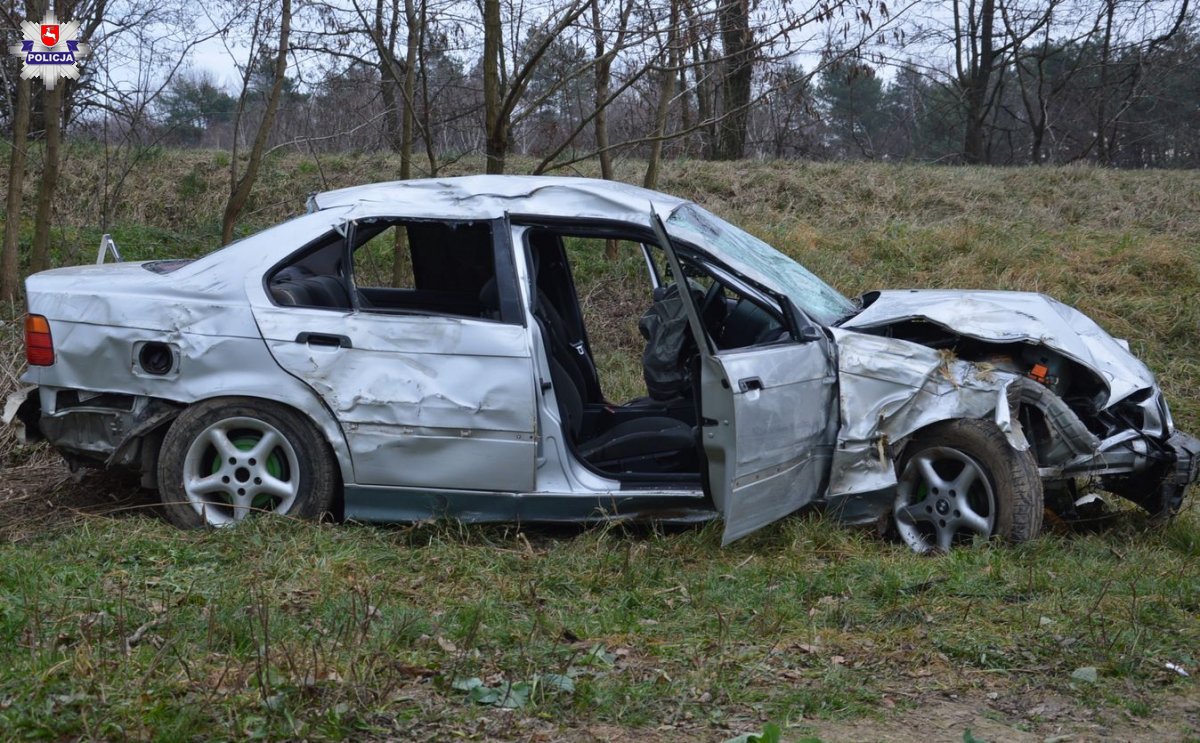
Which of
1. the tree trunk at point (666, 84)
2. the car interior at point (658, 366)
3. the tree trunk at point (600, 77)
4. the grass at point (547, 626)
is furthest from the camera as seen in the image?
the tree trunk at point (600, 77)

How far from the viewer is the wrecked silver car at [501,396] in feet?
16.5

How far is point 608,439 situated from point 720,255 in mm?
1157

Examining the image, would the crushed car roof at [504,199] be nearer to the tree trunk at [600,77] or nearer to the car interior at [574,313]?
the car interior at [574,313]

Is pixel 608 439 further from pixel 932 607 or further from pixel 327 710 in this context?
pixel 327 710

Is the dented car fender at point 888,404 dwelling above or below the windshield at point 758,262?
below

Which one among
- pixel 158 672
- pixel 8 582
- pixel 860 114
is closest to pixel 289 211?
pixel 8 582

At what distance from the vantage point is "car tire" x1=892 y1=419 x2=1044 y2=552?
499 cm

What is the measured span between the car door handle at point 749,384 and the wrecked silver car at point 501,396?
0.31 ft

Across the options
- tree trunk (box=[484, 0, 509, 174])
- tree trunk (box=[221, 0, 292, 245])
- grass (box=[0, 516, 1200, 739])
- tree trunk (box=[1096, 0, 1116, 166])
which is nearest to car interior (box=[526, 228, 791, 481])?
grass (box=[0, 516, 1200, 739])

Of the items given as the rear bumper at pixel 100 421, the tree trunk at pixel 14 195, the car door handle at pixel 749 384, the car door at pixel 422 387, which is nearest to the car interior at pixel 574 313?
the car door at pixel 422 387

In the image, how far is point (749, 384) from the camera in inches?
186

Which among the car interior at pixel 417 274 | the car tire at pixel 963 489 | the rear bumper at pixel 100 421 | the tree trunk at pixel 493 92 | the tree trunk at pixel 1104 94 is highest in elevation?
the tree trunk at pixel 1104 94

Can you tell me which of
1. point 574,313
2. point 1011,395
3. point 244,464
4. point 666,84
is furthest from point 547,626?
point 666,84

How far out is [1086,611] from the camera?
4.21 metres
